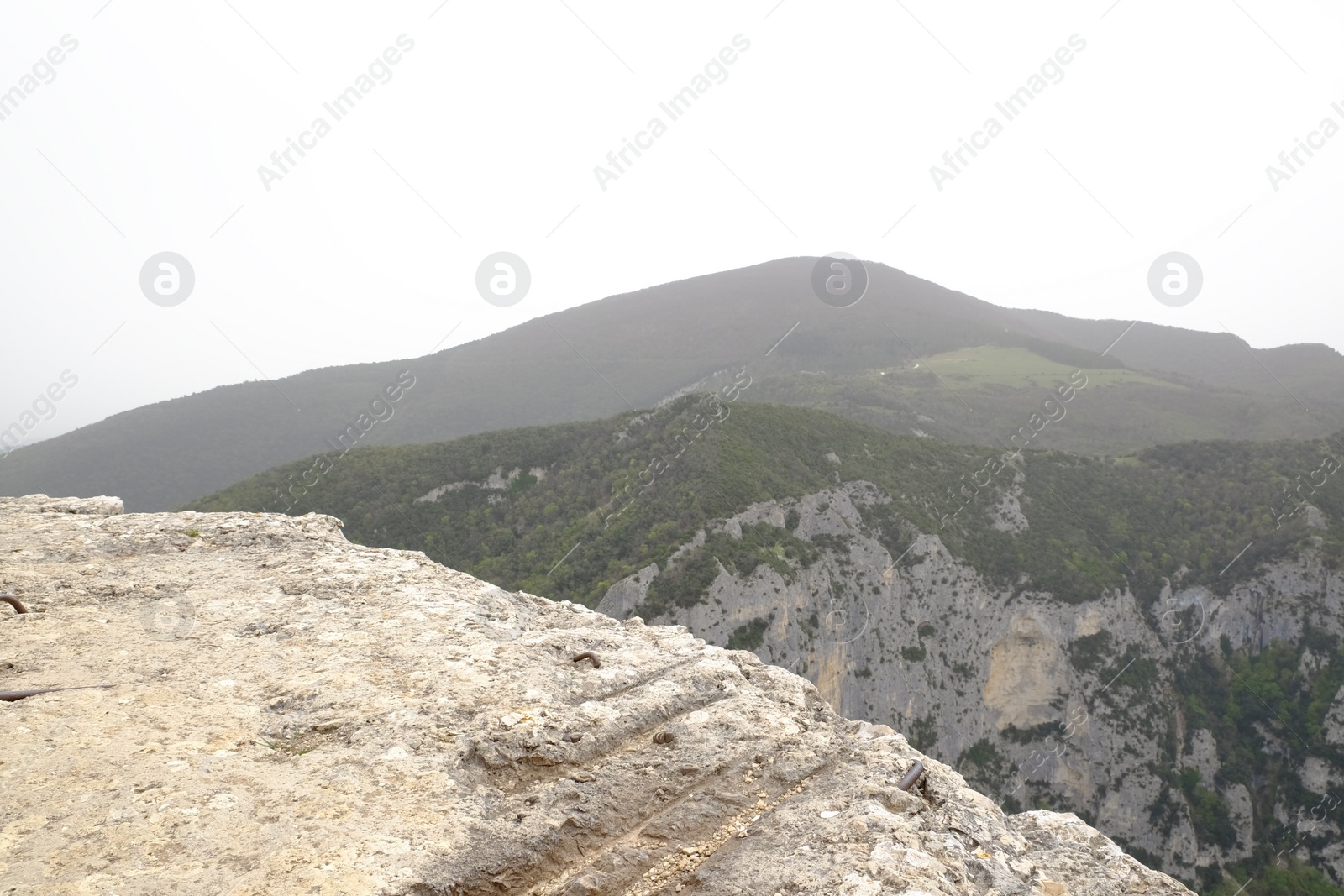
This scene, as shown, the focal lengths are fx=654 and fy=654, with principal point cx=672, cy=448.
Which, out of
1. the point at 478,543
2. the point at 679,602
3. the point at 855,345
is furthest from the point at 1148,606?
the point at 855,345

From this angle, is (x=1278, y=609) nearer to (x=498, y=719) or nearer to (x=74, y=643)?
(x=498, y=719)

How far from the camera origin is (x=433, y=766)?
412 centimetres

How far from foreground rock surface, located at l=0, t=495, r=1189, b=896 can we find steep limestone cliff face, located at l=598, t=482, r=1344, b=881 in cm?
2033

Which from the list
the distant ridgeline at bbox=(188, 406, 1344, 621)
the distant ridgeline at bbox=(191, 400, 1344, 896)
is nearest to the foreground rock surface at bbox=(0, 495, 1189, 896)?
the distant ridgeline at bbox=(191, 400, 1344, 896)

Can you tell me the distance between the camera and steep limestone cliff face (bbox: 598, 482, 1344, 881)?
91.7 feet

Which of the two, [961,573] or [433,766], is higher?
[961,573]

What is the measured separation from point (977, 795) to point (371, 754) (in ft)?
14.2

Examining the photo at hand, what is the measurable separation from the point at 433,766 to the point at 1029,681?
34.0 meters

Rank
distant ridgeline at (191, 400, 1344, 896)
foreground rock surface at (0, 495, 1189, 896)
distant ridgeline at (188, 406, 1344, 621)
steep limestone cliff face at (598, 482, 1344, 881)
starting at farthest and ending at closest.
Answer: distant ridgeline at (188, 406, 1344, 621), steep limestone cliff face at (598, 482, 1344, 881), distant ridgeline at (191, 400, 1344, 896), foreground rock surface at (0, 495, 1189, 896)

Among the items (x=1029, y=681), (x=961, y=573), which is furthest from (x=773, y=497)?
(x=1029, y=681)

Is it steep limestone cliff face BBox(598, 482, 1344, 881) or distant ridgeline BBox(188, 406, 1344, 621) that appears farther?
distant ridgeline BBox(188, 406, 1344, 621)

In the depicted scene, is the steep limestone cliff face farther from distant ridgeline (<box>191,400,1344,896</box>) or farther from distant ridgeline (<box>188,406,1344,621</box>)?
distant ridgeline (<box>188,406,1344,621</box>)

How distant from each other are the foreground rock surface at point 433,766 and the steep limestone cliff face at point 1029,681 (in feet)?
66.7

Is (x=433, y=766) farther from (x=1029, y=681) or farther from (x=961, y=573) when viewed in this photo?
(x=1029, y=681)
